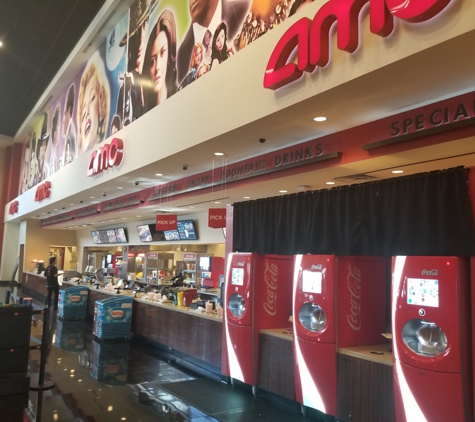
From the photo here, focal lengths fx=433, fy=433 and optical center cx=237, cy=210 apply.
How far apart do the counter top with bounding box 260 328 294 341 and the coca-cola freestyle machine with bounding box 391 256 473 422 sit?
1681mm

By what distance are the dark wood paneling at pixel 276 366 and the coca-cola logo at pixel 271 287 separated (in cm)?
37

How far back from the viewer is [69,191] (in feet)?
40.9

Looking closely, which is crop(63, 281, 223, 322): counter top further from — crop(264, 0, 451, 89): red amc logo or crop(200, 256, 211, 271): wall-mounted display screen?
crop(264, 0, 451, 89): red amc logo

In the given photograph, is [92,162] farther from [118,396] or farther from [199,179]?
[118,396]

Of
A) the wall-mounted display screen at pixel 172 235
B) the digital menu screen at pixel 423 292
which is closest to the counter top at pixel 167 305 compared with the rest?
the digital menu screen at pixel 423 292

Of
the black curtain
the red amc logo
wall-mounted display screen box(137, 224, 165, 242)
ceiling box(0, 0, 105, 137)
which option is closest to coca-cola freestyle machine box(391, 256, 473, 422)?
the black curtain

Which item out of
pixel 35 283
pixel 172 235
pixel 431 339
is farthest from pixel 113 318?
pixel 35 283

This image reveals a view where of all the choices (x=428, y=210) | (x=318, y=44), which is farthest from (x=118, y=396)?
(x=318, y=44)

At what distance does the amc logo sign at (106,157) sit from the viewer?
351 inches

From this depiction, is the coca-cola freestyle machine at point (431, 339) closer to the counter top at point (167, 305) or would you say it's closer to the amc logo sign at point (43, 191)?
the counter top at point (167, 305)

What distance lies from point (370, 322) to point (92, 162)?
7.77m

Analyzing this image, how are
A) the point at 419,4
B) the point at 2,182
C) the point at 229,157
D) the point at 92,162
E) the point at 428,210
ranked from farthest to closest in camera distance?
the point at 2,182 < the point at 92,162 < the point at 229,157 < the point at 428,210 < the point at 419,4

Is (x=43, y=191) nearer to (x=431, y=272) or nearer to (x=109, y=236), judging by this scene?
(x=109, y=236)

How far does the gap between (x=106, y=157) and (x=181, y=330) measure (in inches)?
165
